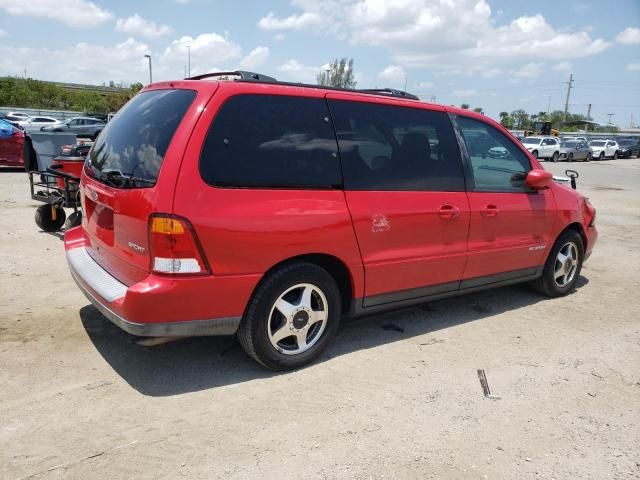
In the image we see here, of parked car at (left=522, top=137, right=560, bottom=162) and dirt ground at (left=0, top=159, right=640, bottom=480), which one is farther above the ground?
parked car at (left=522, top=137, right=560, bottom=162)

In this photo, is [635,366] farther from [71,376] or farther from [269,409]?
[71,376]

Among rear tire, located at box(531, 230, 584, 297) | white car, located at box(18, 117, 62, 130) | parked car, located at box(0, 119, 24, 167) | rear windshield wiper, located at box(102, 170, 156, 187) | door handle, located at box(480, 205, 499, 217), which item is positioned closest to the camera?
rear windshield wiper, located at box(102, 170, 156, 187)

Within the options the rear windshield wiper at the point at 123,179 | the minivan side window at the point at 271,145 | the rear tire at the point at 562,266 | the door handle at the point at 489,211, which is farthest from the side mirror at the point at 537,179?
the rear windshield wiper at the point at 123,179

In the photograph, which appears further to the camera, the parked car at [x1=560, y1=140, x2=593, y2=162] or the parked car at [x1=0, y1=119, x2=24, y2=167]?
the parked car at [x1=560, y1=140, x2=593, y2=162]

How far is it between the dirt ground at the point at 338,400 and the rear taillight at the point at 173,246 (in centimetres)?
85

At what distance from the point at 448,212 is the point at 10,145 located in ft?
45.4

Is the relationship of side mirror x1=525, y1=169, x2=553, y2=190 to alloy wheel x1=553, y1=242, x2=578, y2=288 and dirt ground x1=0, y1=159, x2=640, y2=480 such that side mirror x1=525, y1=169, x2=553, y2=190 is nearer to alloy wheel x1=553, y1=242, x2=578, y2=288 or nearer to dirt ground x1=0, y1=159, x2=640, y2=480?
alloy wheel x1=553, y1=242, x2=578, y2=288

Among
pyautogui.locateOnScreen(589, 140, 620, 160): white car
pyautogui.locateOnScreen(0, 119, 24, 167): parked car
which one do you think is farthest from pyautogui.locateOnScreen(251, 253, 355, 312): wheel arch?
A: pyautogui.locateOnScreen(589, 140, 620, 160): white car

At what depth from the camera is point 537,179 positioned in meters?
4.76

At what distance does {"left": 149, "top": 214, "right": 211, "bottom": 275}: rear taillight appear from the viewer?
2.96 meters

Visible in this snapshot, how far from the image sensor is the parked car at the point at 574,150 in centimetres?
3638

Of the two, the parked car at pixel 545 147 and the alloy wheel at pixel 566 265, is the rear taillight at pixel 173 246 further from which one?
the parked car at pixel 545 147

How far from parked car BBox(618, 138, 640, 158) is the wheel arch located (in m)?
47.6

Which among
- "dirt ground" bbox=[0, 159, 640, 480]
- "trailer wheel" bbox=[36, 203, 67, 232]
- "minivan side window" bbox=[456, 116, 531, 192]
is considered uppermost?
"minivan side window" bbox=[456, 116, 531, 192]
